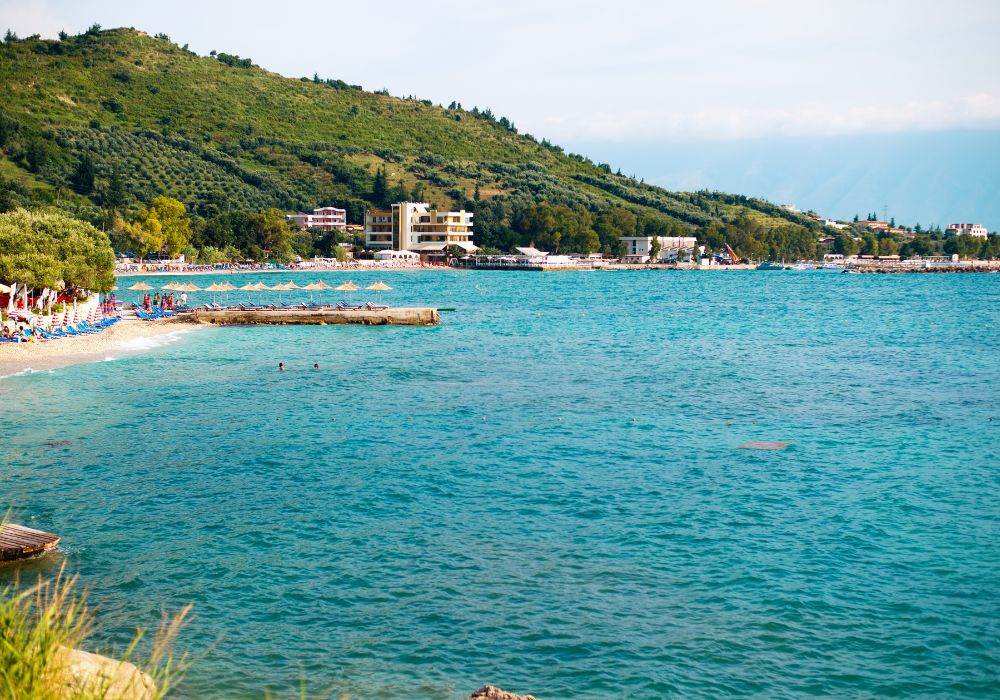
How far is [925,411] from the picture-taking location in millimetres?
30453

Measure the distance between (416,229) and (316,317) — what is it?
4878 inches

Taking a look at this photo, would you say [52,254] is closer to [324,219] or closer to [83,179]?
[83,179]

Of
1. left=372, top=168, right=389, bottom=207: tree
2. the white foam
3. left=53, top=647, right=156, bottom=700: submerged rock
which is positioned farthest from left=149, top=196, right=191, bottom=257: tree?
left=53, top=647, right=156, bottom=700: submerged rock

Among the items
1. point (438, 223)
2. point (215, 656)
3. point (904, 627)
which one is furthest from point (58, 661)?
point (438, 223)

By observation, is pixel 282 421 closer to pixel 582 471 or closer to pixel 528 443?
pixel 528 443

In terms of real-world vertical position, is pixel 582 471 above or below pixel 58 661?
below

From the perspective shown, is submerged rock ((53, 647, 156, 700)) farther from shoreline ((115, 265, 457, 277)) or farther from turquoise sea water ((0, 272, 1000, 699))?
shoreline ((115, 265, 457, 277))

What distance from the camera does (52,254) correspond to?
50.1 meters

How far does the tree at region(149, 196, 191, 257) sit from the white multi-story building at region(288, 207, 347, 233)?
38.6 m

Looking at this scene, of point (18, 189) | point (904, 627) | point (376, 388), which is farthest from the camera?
point (18, 189)

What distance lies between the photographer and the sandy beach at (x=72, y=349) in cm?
3716

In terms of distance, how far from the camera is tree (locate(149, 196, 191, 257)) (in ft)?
438

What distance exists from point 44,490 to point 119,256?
5039 inches

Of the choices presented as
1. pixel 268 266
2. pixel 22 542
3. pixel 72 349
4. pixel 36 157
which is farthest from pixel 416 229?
pixel 22 542
